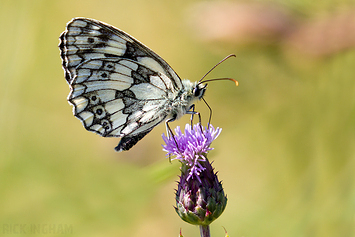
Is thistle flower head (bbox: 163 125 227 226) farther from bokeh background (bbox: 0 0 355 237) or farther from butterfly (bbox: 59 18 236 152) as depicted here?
butterfly (bbox: 59 18 236 152)

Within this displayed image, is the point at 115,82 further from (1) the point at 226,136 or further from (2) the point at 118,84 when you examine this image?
(1) the point at 226,136

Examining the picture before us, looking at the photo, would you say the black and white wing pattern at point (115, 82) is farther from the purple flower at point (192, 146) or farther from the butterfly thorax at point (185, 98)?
the purple flower at point (192, 146)

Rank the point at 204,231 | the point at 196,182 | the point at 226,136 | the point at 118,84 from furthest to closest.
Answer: the point at 226,136 → the point at 118,84 → the point at 196,182 → the point at 204,231

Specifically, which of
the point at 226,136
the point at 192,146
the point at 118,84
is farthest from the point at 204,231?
the point at 226,136

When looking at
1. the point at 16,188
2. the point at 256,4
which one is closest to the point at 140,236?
the point at 16,188

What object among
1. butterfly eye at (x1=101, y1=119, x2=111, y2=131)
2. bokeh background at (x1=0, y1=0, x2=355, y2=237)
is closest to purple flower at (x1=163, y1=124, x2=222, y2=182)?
bokeh background at (x1=0, y1=0, x2=355, y2=237)

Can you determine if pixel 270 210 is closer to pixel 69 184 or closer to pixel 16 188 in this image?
pixel 69 184

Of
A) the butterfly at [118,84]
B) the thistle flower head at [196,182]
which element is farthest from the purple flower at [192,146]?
the butterfly at [118,84]

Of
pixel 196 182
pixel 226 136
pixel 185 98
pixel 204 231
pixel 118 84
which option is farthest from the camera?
pixel 226 136
